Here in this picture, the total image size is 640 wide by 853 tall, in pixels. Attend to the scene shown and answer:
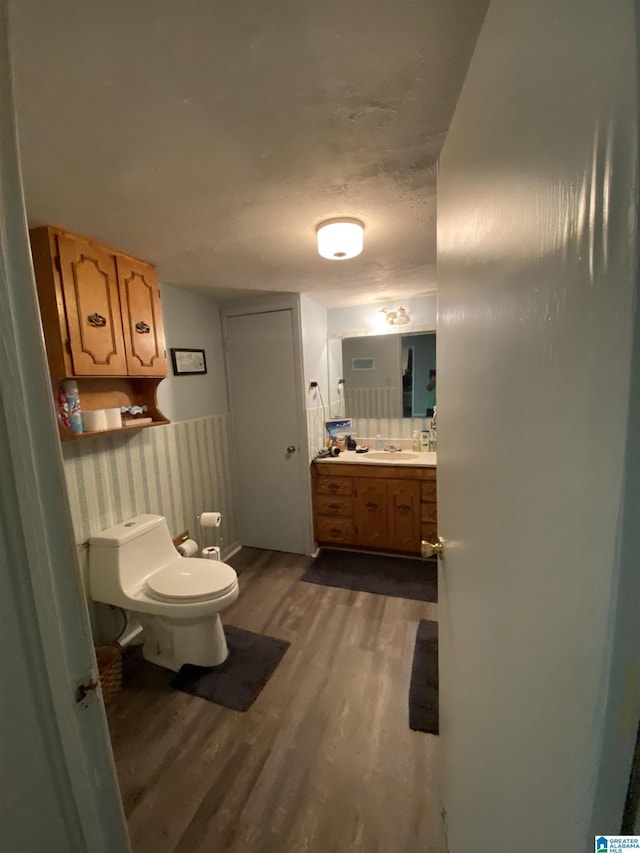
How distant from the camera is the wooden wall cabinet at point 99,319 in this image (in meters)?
1.48

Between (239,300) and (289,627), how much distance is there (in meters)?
2.44

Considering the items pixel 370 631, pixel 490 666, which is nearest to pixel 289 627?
pixel 370 631

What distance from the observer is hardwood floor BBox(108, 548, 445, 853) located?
112 centimetres

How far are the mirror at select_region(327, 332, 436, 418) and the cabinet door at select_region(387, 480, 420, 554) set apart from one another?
0.73m

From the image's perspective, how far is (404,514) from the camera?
2.68 m

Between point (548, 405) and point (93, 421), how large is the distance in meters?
1.87

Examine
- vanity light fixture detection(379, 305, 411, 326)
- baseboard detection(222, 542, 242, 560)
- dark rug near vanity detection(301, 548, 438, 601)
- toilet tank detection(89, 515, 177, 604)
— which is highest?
vanity light fixture detection(379, 305, 411, 326)

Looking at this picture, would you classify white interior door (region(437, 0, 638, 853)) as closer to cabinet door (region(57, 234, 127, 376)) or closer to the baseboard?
cabinet door (region(57, 234, 127, 376))

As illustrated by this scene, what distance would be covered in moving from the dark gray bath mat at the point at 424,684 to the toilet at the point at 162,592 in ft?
3.26

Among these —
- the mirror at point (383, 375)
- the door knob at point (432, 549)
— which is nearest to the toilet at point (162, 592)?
the door knob at point (432, 549)

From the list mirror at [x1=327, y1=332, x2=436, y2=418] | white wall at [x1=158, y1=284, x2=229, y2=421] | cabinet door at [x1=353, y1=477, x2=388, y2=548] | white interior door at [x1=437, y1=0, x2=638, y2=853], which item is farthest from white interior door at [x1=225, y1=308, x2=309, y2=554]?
white interior door at [x1=437, y1=0, x2=638, y2=853]

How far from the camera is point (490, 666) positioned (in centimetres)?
59

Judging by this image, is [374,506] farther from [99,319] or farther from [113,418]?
[99,319]

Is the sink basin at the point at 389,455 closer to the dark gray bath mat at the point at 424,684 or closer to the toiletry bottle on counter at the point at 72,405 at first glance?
the dark gray bath mat at the point at 424,684
